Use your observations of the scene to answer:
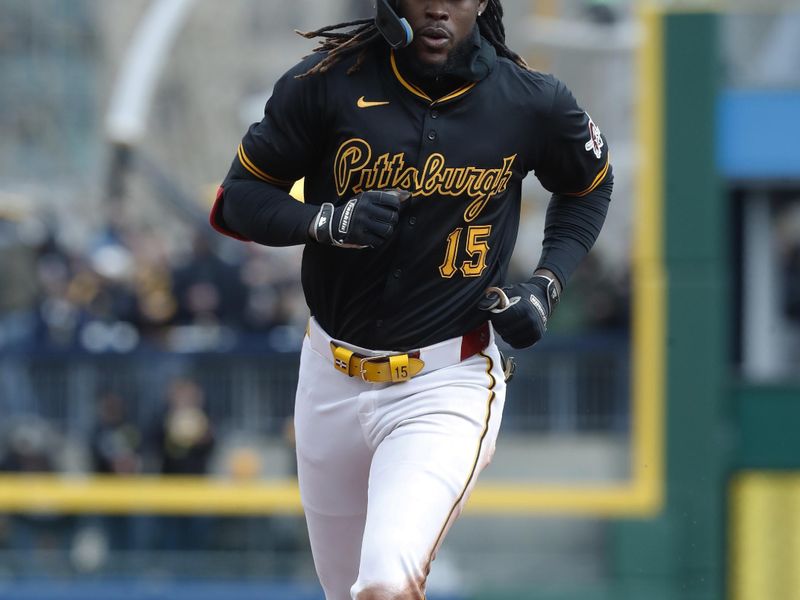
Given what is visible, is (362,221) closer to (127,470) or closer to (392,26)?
(392,26)

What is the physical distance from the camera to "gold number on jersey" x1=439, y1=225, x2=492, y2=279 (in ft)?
14.0

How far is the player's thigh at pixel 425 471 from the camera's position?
12.8 ft

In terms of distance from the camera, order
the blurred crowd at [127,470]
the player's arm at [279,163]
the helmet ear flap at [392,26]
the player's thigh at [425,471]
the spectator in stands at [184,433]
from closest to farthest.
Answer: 1. the player's thigh at [425,471]
2. the helmet ear flap at [392,26]
3. the player's arm at [279,163]
4. the spectator in stands at [184,433]
5. the blurred crowd at [127,470]

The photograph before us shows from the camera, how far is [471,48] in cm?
420

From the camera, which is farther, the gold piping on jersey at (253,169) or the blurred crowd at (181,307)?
the blurred crowd at (181,307)

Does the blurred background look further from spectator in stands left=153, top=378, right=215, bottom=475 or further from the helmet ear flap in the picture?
the helmet ear flap

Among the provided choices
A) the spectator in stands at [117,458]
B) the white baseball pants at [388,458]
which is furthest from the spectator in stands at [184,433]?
the white baseball pants at [388,458]

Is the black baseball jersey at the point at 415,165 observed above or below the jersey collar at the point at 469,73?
below

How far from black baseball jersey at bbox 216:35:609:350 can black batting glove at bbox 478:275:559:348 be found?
14cm

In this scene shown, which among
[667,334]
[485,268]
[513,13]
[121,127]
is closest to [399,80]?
[485,268]

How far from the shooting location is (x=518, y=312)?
13.6ft

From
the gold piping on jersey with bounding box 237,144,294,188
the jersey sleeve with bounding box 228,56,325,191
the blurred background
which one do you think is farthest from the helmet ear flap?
the blurred background

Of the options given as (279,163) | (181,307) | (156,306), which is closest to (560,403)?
(181,307)

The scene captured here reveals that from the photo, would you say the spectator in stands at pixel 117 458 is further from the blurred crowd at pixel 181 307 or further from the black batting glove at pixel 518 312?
the black batting glove at pixel 518 312
